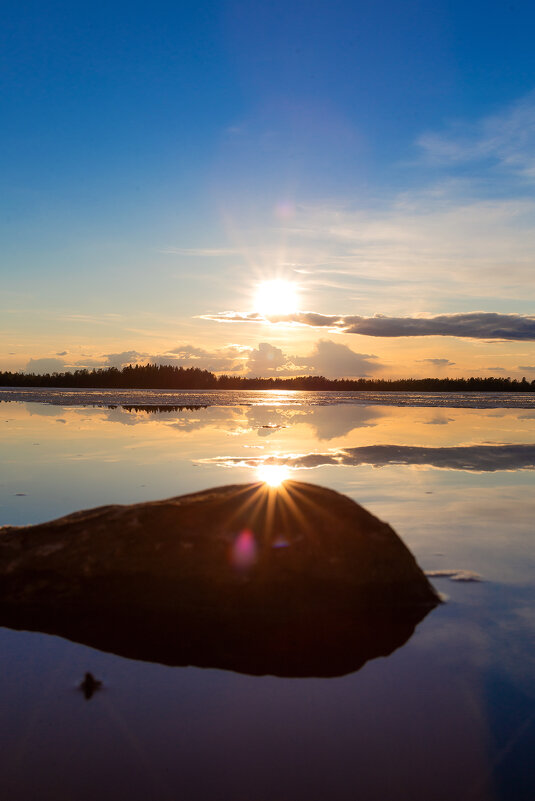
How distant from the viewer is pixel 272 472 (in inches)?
395

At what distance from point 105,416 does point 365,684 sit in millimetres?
19216

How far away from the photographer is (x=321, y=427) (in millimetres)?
19000

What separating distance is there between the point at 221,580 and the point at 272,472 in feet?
18.3

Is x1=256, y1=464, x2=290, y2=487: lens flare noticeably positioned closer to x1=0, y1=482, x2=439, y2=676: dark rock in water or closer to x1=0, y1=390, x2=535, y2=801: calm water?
x1=0, y1=390, x2=535, y2=801: calm water

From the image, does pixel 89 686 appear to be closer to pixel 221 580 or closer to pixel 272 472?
pixel 221 580

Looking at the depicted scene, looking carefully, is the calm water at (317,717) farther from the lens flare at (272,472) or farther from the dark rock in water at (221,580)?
the lens flare at (272,472)

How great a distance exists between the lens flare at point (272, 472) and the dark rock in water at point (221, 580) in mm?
4139

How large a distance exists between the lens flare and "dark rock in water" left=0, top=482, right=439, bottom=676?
414cm

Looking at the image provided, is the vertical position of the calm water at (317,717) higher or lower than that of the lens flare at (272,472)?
lower

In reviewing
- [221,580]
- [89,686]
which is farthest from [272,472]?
[89,686]

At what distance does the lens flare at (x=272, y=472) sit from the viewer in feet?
30.6

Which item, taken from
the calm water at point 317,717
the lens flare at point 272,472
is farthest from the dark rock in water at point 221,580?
the lens flare at point 272,472

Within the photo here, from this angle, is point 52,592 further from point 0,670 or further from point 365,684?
point 365,684

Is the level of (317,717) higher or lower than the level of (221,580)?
lower
